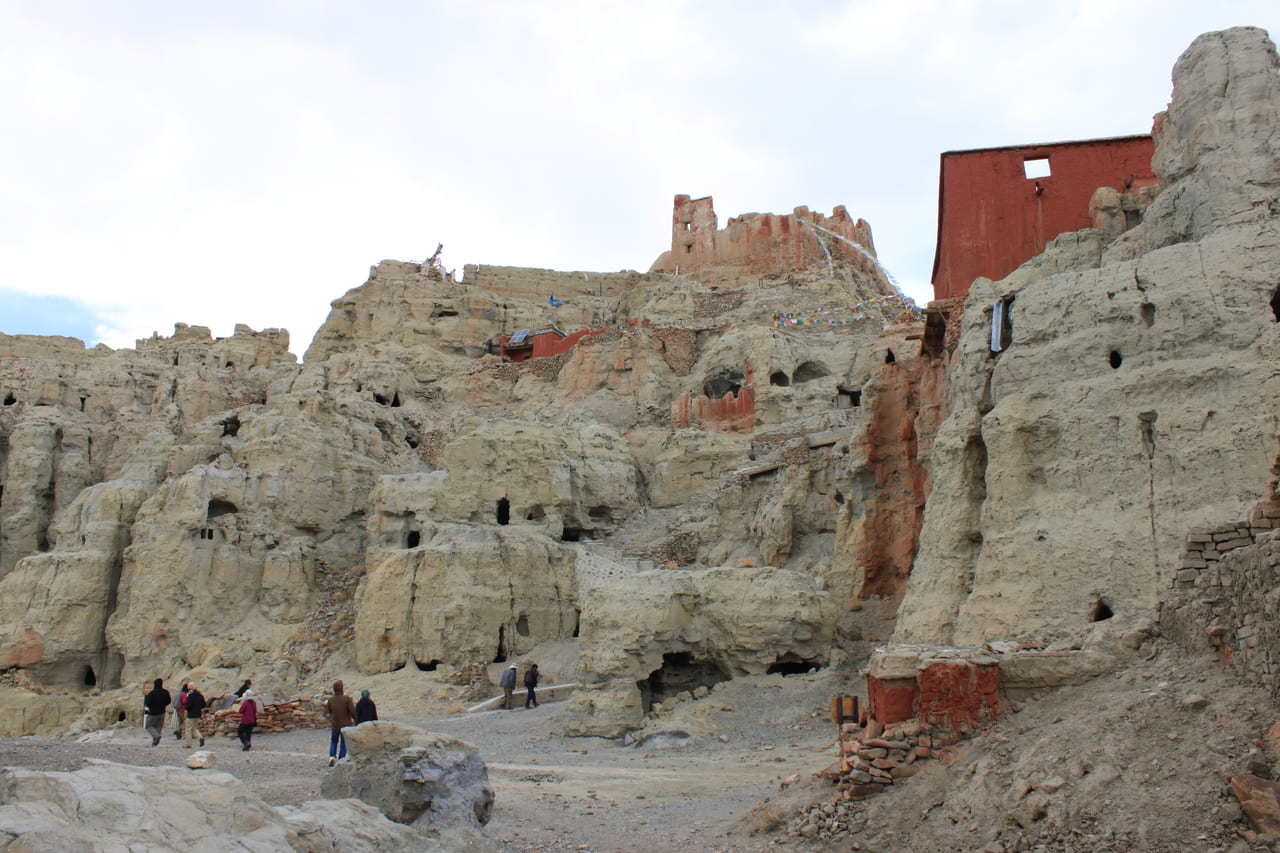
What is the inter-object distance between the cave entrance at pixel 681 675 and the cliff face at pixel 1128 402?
13.7 ft

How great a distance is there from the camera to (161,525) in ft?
85.9

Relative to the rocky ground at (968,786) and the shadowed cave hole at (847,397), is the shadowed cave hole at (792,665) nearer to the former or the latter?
the rocky ground at (968,786)

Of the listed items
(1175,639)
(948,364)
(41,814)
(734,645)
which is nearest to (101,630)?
(734,645)

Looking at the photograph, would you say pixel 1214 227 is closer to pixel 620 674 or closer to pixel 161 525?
pixel 620 674

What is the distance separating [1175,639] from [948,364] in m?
9.31

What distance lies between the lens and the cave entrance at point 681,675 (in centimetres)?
1756

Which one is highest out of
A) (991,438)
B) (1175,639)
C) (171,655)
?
(991,438)

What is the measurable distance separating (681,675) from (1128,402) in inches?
329

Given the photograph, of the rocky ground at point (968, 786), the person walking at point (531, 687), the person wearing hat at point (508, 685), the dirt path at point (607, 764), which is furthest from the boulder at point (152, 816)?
the person wearing hat at point (508, 685)

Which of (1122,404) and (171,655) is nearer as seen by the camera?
(1122,404)

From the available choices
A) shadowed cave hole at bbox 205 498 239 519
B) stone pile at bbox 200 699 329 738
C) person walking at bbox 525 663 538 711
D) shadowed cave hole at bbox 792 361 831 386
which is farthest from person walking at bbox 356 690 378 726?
shadowed cave hole at bbox 792 361 831 386

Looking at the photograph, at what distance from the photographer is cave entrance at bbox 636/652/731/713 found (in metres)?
17.6

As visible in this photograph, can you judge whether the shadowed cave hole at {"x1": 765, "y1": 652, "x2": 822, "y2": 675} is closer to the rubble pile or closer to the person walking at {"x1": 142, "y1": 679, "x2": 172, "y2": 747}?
the rubble pile

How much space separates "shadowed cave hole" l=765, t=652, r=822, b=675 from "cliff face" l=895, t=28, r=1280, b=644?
3.30m
